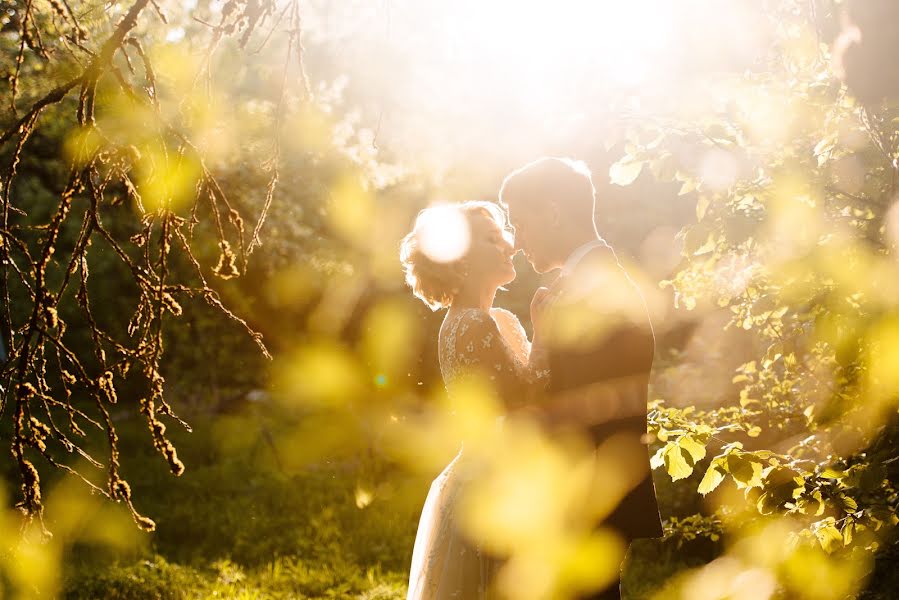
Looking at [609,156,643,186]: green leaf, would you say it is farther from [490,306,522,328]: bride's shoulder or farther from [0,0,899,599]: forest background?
[490,306,522,328]: bride's shoulder

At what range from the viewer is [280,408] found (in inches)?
544

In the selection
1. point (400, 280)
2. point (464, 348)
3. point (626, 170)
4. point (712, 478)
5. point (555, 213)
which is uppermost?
point (626, 170)

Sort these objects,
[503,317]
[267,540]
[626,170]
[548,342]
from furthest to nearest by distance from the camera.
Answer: [267,540], [503,317], [626,170], [548,342]

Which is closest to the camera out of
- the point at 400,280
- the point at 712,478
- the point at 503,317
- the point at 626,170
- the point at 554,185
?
the point at 712,478

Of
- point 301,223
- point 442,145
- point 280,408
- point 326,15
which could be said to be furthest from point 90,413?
point 326,15

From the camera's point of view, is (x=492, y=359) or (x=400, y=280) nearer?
(x=492, y=359)

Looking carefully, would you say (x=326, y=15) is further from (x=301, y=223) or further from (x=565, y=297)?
(x=301, y=223)

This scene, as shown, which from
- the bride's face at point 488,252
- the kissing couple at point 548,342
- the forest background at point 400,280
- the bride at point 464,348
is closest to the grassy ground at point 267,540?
the forest background at point 400,280

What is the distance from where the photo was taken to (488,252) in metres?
3.57

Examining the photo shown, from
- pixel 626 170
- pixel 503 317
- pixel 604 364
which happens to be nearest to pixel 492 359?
pixel 604 364

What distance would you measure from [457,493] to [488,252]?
119cm

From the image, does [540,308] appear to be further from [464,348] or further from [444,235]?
[444,235]

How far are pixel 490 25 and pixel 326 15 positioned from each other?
0.91 meters

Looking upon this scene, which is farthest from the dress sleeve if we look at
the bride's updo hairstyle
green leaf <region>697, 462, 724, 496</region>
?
green leaf <region>697, 462, 724, 496</region>
